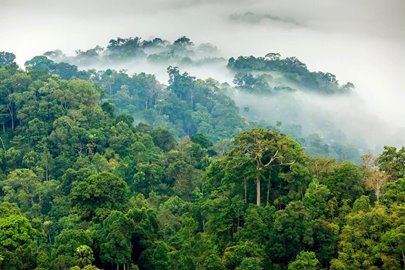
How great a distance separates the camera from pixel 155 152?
45594 mm

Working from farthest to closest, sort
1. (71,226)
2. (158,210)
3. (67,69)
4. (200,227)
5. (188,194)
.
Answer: (67,69) → (188,194) → (158,210) → (200,227) → (71,226)

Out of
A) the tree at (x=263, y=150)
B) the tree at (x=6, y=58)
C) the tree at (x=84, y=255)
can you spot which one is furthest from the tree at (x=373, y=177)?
the tree at (x=6, y=58)

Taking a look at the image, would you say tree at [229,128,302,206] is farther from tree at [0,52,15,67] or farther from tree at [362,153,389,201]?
tree at [0,52,15,67]

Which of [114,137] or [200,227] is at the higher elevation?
[114,137]

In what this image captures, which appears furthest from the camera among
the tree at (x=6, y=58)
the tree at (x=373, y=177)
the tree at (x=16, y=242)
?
the tree at (x=6, y=58)

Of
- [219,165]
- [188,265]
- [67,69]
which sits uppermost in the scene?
[67,69]

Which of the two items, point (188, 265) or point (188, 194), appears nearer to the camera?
point (188, 265)

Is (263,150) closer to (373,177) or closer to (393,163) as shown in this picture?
(373,177)

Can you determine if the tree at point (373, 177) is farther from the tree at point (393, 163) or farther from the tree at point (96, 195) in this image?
the tree at point (96, 195)

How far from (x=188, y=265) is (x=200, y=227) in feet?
19.2

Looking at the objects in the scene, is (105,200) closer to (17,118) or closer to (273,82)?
(17,118)

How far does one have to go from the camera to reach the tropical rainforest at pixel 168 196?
90.2 ft

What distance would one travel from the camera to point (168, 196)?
40.4 m

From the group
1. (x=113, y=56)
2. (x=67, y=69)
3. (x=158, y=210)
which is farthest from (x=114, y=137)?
(x=113, y=56)
